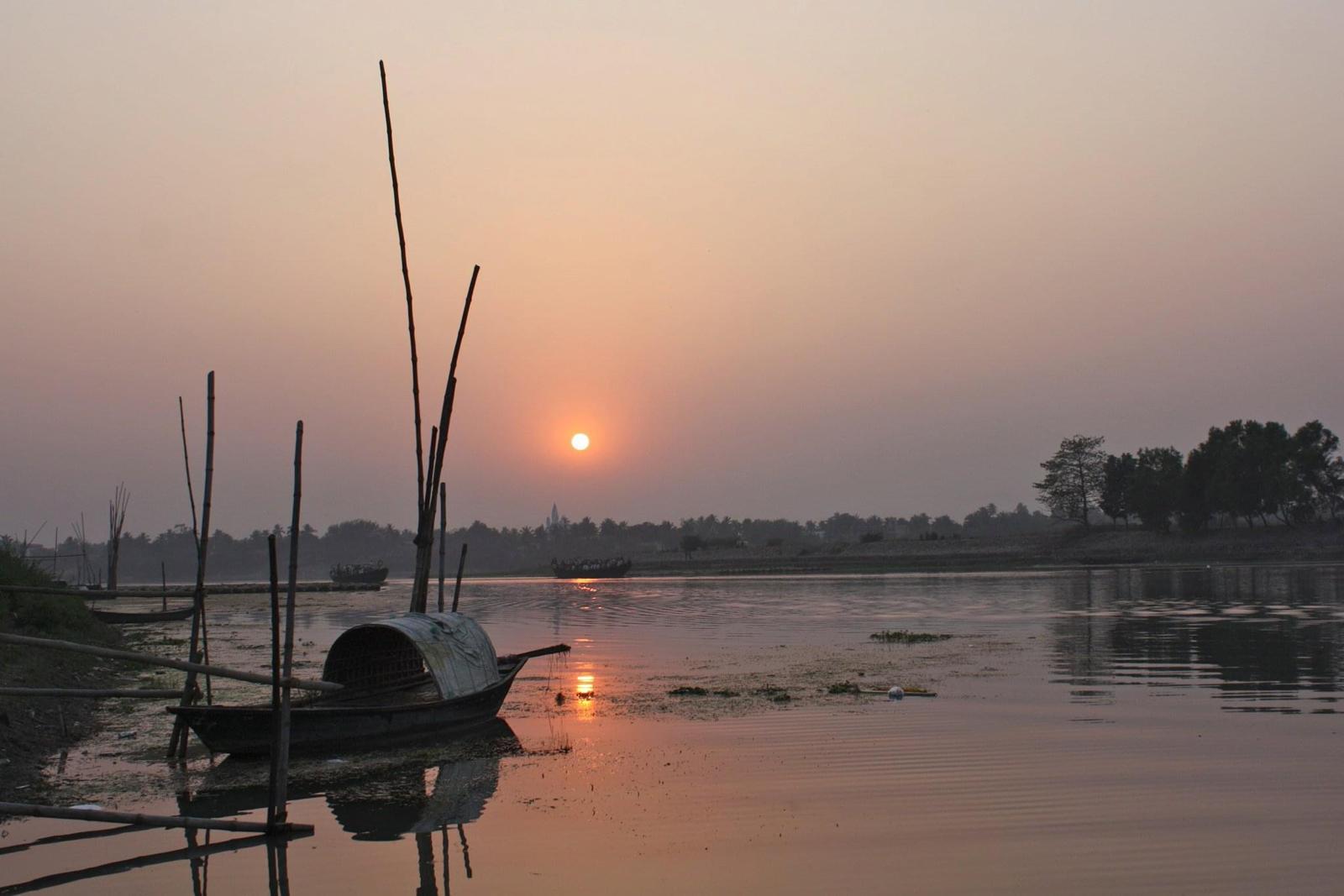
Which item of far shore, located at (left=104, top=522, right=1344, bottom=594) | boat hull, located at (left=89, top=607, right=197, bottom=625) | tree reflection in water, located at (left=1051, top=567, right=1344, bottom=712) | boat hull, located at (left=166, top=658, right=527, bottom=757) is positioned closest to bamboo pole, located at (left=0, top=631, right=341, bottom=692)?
boat hull, located at (left=166, top=658, right=527, bottom=757)

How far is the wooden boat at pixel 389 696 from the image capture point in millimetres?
15055

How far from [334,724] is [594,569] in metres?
124

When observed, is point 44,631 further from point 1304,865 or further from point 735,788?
point 1304,865

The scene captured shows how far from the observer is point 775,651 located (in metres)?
Answer: 30.8

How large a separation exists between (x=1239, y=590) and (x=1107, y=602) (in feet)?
31.9

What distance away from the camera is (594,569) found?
139 metres

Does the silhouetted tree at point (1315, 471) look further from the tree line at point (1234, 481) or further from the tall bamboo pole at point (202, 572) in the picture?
the tall bamboo pole at point (202, 572)

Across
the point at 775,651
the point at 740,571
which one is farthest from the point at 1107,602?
the point at 740,571

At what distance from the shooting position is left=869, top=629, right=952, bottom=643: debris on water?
1289 inches

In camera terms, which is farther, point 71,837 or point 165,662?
point 71,837

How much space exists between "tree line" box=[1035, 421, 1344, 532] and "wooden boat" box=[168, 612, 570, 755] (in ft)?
311

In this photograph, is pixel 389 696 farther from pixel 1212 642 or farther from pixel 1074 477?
pixel 1074 477

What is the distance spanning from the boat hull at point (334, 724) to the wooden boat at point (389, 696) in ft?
0.04

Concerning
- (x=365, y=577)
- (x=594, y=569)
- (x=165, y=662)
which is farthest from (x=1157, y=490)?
(x=165, y=662)
